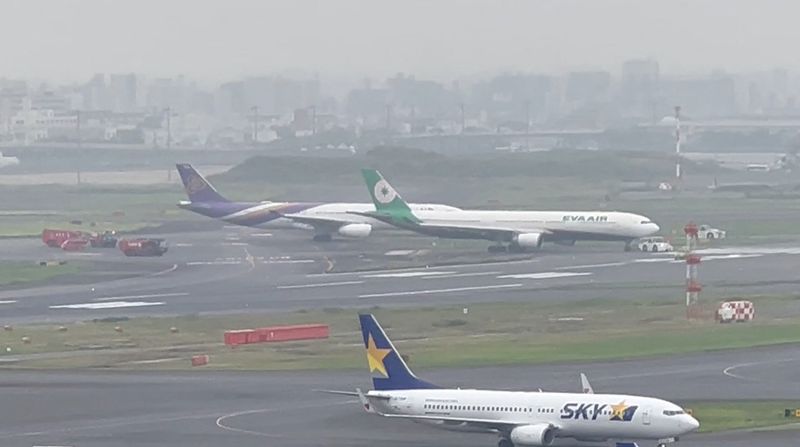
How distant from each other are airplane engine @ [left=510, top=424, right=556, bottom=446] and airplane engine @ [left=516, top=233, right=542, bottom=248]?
2993 inches

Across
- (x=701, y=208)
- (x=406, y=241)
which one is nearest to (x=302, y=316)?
(x=406, y=241)

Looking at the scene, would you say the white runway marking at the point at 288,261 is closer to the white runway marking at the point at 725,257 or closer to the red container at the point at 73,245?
the red container at the point at 73,245

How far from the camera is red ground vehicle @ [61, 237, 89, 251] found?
14525 centimetres

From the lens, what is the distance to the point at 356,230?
479ft

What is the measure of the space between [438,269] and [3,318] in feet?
107

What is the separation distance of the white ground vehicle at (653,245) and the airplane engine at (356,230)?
→ 67.3ft

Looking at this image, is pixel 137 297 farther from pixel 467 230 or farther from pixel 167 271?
pixel 467 230

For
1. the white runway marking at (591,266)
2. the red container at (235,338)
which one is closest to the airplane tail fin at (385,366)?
the red container at (235,338)

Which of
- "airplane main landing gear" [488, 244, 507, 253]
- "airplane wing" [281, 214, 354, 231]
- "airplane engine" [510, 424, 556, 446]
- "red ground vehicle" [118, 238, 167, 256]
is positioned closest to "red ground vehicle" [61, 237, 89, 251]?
"red ground vehicle" [118, 238, 167, 256]

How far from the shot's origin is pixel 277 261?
134 metres

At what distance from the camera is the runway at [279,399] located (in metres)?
63.4

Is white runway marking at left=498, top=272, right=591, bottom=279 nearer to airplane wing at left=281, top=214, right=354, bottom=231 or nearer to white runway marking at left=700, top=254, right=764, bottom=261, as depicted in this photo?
white runway marking at left=700, top=254, right=764, bottom=261

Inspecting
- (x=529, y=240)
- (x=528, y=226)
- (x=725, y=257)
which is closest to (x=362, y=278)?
(x=529, y=240)

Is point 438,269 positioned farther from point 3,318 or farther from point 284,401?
point 284,401
